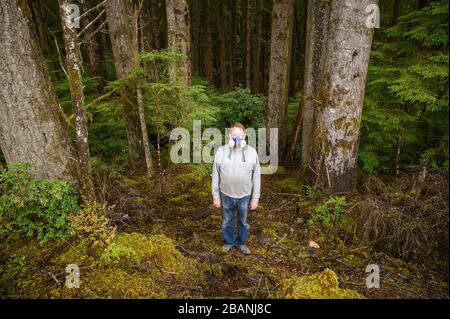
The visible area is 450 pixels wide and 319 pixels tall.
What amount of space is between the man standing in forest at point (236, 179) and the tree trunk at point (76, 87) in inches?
81.0

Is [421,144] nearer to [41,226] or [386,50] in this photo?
[386,50]

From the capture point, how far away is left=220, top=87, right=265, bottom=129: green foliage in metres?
11.8

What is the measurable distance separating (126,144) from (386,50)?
774 cm

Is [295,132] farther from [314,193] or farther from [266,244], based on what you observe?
[266,244]

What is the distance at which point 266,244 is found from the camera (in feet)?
17.3

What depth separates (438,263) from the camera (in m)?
4.59

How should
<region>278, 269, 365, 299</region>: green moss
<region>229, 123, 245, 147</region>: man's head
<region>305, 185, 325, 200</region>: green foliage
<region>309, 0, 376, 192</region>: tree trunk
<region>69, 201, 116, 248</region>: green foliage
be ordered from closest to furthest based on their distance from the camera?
<region>278, 269, 365, 299</region>: green moss
<region>229, 123, 245, 147</region>: man's head
<region>69, 201, 116, 248</region>: green foliage
<region>309, 0, 376, 192</region>: tree trunk
<region>305, 185, 325, 200</region>: green foliage

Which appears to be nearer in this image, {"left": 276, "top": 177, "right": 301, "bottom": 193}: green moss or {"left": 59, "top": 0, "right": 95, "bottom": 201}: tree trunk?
{"left": 59, "top": 0, "right": 95, "bottom": 201}: tree trunk

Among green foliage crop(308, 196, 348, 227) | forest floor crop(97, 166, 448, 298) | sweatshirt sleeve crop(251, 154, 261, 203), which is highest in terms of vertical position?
sweatshirt sleeve crop(251, 154, 261, 203)

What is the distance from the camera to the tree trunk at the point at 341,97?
18.4ft

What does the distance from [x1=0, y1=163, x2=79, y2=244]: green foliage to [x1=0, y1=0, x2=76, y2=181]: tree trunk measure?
366 millimetres

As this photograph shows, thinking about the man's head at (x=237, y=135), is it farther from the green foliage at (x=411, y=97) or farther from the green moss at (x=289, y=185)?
the green foliage at (x=411, y=97)

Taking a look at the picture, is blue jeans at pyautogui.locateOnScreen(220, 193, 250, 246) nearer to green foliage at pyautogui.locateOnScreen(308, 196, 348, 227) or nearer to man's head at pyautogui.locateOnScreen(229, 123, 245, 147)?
man's head at pyautogui.locateOnScreen(229, 123, 245, 147)

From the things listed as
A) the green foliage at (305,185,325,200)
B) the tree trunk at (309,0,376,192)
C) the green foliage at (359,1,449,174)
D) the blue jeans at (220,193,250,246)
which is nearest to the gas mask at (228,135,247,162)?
the blue jeans at (220,193,250,246)
